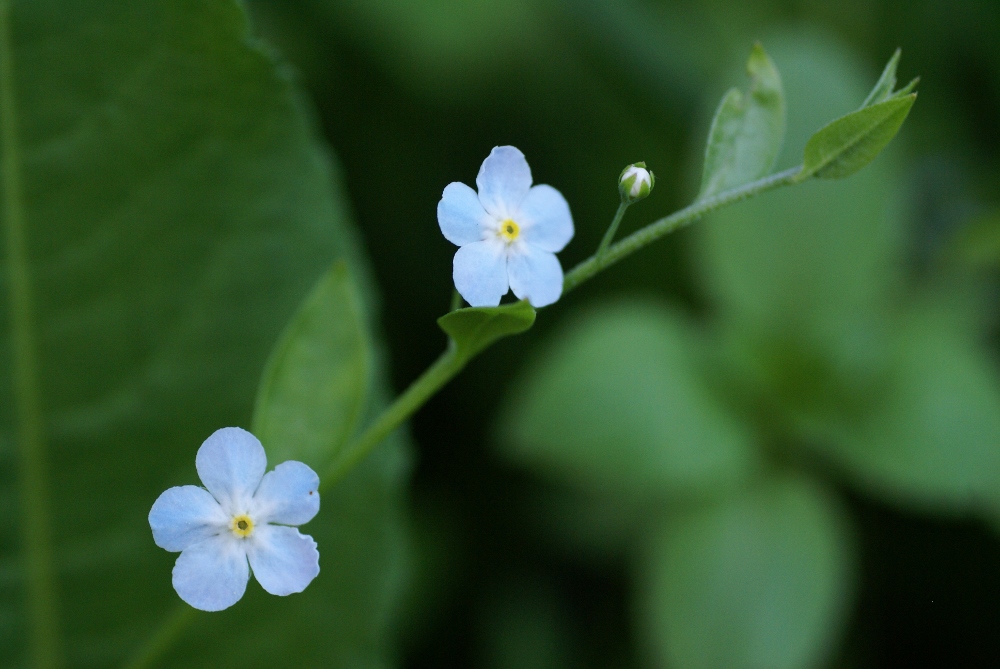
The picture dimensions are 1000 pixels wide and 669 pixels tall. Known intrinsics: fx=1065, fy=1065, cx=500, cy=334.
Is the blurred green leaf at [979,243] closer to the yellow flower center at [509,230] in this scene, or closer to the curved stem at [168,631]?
the yellow flower center at [509,230]

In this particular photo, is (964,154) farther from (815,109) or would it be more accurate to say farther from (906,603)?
(906,603)

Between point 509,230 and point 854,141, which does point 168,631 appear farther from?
point 854,141

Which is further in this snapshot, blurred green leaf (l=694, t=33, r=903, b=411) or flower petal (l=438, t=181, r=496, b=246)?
blurred green leaf (l=694, t=33, r=903, b=411)

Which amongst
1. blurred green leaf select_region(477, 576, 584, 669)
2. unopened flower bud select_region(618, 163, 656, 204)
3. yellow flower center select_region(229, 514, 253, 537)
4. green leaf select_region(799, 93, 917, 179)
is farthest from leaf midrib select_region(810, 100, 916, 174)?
blurred green leaf select_region(477, 576, 584, 669)

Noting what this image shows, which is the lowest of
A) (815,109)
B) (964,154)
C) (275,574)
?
(275,574)

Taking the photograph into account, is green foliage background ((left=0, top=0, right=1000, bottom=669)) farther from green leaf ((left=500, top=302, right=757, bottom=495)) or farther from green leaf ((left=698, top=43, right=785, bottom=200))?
green leaf ((left=698, top=43, right=785, bottom=200))

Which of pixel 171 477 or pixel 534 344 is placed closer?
pixel 171 477

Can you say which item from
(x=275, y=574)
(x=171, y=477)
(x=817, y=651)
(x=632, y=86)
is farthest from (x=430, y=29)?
(x=275, y=574)

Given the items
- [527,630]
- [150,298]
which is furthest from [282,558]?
[527,630]
